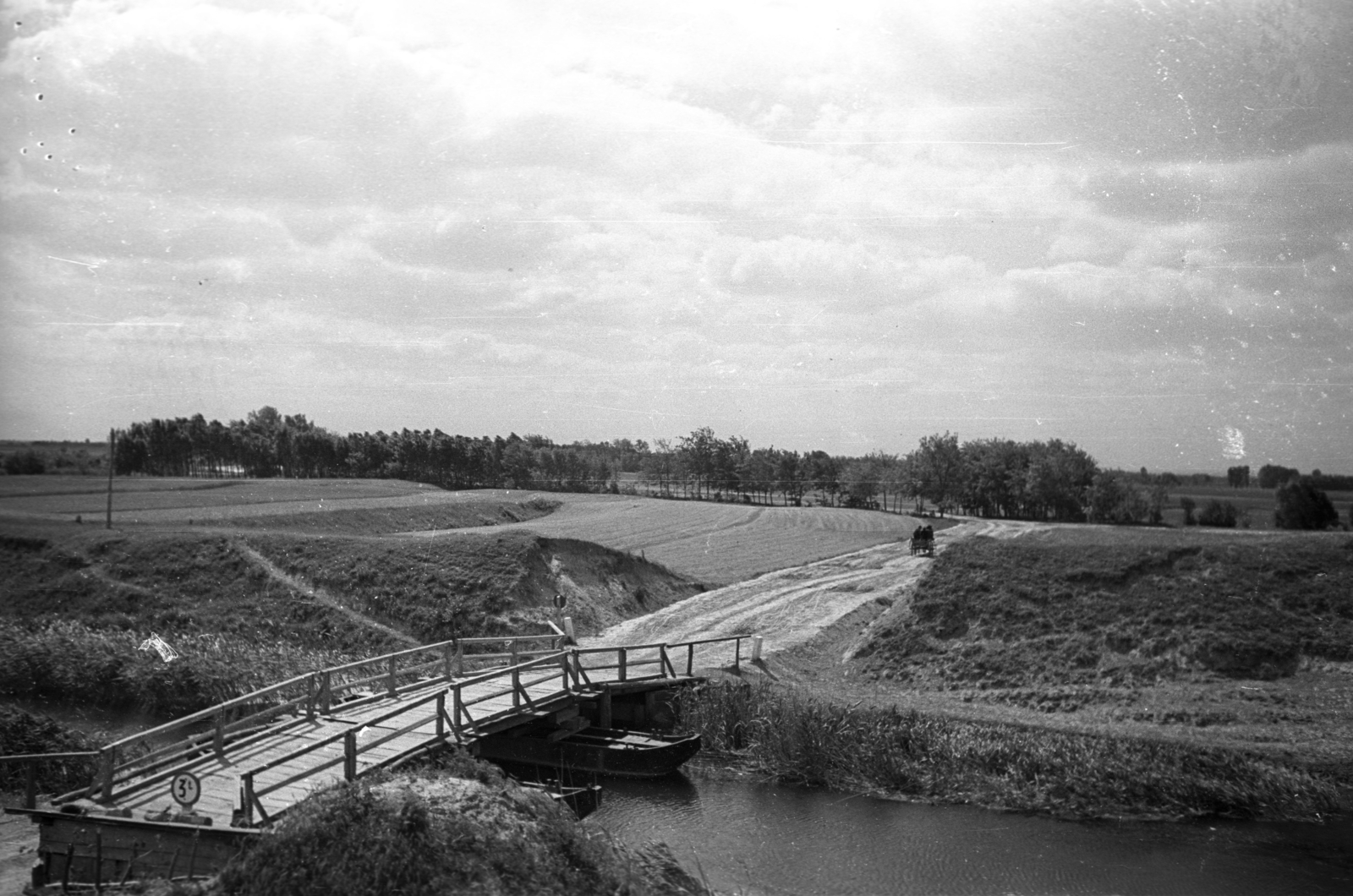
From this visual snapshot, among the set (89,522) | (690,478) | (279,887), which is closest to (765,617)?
(279,887)

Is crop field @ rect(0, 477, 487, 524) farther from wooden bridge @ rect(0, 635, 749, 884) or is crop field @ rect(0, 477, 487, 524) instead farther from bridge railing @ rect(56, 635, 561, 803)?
wooden bridge @ rect(0, 635, 749, 884)

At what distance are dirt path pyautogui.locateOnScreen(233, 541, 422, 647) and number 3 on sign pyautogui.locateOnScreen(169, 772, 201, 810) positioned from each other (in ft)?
78.2

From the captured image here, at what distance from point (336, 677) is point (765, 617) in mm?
17547

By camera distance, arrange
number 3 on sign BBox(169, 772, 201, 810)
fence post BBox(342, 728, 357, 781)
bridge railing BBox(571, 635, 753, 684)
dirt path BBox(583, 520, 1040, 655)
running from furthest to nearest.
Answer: dirt path BBox(583, 520, 1040, 655)
bridge railing BBox(571, 635, 753, 684)
fence post BBox(342, 728, 357, 781)
number 3 on sign BBox(169, 772, 201, 810)

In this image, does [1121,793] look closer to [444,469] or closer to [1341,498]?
[1341,498]

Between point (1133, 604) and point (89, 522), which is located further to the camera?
point (89, 522)

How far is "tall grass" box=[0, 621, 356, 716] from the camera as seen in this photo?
104ft

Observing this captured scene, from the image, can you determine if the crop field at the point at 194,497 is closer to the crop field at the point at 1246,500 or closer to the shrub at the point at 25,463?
the shrub at the point at 25,463

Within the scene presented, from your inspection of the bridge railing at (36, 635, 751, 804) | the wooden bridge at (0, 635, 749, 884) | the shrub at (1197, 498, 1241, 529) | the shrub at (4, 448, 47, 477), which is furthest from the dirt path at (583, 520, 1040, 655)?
the shrub at (4, 448, 47, 477)

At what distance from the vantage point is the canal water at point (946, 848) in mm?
18547

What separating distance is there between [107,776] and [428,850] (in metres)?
6.73

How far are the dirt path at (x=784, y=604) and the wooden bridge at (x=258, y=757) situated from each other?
11.8 m

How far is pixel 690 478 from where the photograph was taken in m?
138

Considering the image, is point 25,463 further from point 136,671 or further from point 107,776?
point 107,776
